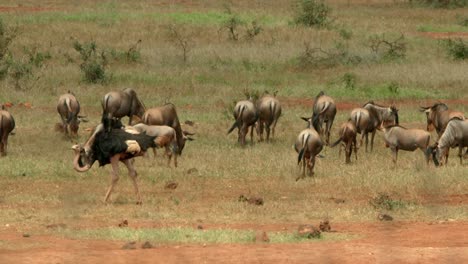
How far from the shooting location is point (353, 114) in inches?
859

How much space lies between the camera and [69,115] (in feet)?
73.2

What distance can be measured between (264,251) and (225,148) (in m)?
11.0

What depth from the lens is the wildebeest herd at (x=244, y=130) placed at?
15133mm

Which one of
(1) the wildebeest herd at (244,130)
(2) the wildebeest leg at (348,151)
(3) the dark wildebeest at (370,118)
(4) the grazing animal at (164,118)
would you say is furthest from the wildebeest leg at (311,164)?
(3) the dark wildebeest at (370,118)

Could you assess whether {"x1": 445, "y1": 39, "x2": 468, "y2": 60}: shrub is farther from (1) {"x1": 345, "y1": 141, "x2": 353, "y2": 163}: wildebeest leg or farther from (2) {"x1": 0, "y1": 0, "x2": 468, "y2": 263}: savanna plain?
(1) {"x1": 345, "y1": 141, "x2": 353, "y2": 163}: wildebeest leg

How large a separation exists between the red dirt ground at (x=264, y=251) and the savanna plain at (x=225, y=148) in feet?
0.09

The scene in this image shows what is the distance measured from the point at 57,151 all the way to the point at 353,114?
18.5ft

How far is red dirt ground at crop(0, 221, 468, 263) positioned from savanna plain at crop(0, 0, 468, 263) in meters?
0.03

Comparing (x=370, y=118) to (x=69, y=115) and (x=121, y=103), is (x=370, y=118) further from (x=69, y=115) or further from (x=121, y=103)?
(x=69, y=115)

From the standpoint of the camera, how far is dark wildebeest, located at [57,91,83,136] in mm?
22094

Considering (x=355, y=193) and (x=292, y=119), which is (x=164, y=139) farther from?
(x=292, y=119)

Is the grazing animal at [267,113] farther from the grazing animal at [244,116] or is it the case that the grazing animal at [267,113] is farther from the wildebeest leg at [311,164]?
the wildebeest leg at [311,164]

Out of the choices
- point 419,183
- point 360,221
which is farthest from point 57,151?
point 360,221

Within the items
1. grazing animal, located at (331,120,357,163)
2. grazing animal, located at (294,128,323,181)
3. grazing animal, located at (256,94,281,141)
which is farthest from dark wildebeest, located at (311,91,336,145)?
grazing animal, located at (294,128,323,181)
